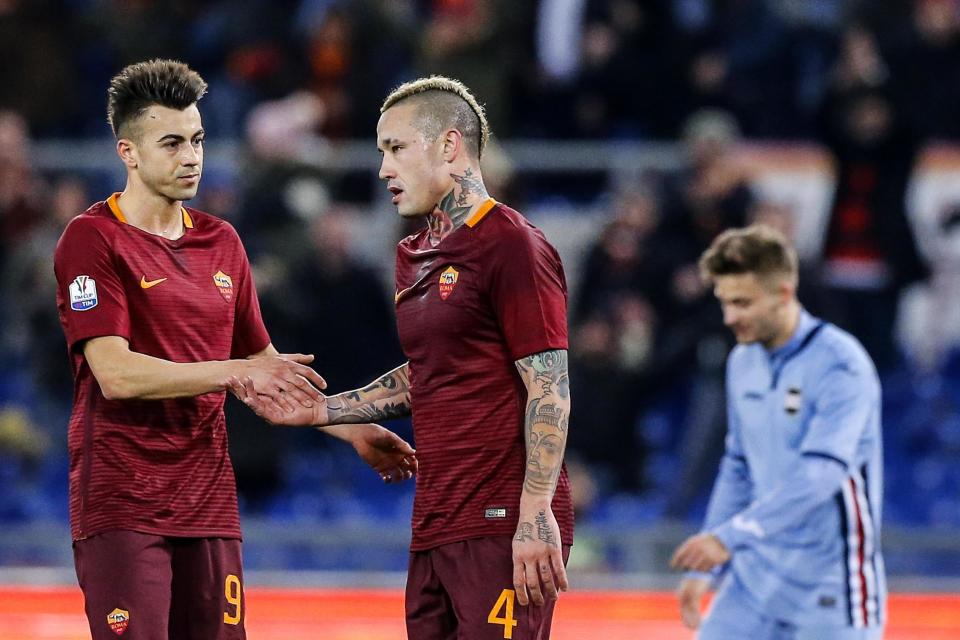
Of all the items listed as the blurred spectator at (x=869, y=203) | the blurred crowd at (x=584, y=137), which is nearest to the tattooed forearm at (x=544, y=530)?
the blurred crowd at (x=584, y=137)

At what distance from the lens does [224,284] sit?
5.05 meters

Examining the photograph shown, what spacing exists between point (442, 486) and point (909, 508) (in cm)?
785

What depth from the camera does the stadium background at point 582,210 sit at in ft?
35.5

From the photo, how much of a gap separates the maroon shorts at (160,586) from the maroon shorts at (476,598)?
0.70 m

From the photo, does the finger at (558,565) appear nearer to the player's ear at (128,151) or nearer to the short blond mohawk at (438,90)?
the short blond mohawk at (438,90)

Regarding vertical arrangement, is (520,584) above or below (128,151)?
below

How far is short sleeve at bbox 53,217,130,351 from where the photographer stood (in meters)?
4.75

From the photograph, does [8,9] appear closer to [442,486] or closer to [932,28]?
[932,28]

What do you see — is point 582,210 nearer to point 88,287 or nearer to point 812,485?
point 812,485

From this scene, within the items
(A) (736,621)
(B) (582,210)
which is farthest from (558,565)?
(B) (582,210)

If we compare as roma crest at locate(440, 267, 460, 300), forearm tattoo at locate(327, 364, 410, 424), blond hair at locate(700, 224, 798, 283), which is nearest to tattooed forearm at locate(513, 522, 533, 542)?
as roma crest at locate(440, 267, 460, 300)

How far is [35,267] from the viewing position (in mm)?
11617

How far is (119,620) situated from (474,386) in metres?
1.23

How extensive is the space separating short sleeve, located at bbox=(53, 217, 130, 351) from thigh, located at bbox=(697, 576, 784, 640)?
2.46 meters
